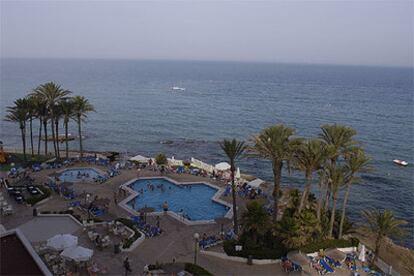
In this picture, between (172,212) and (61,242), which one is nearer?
(61,242)

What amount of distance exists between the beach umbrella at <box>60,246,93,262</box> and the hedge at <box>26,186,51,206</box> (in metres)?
11.4

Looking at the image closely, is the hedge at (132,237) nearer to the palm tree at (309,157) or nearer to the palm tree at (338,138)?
the palm tree at (309,157)

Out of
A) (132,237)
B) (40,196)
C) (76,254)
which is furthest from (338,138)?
(40,196)

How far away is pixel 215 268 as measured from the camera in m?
22.7

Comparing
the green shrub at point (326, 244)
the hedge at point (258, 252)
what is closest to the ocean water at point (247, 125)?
the green shrub at point (326, 244)

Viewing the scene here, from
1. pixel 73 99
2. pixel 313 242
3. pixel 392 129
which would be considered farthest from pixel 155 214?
pixel 392 129

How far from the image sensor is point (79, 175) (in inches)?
1564

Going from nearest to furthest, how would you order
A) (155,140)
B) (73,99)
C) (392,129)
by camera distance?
1. (73,99)
2. (155,140)
3. (392,129)

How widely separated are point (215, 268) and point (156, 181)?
18195 millimetres

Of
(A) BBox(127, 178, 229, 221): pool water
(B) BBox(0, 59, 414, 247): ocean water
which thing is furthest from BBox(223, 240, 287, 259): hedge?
(B) BBox(0, 59, 414, 247): ocean water

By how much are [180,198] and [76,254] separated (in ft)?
50.6

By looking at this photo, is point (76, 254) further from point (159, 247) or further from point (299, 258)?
point (299, 258)

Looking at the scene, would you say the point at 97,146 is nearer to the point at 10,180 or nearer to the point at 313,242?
the point at 10,180

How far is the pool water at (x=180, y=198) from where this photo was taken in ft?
107
